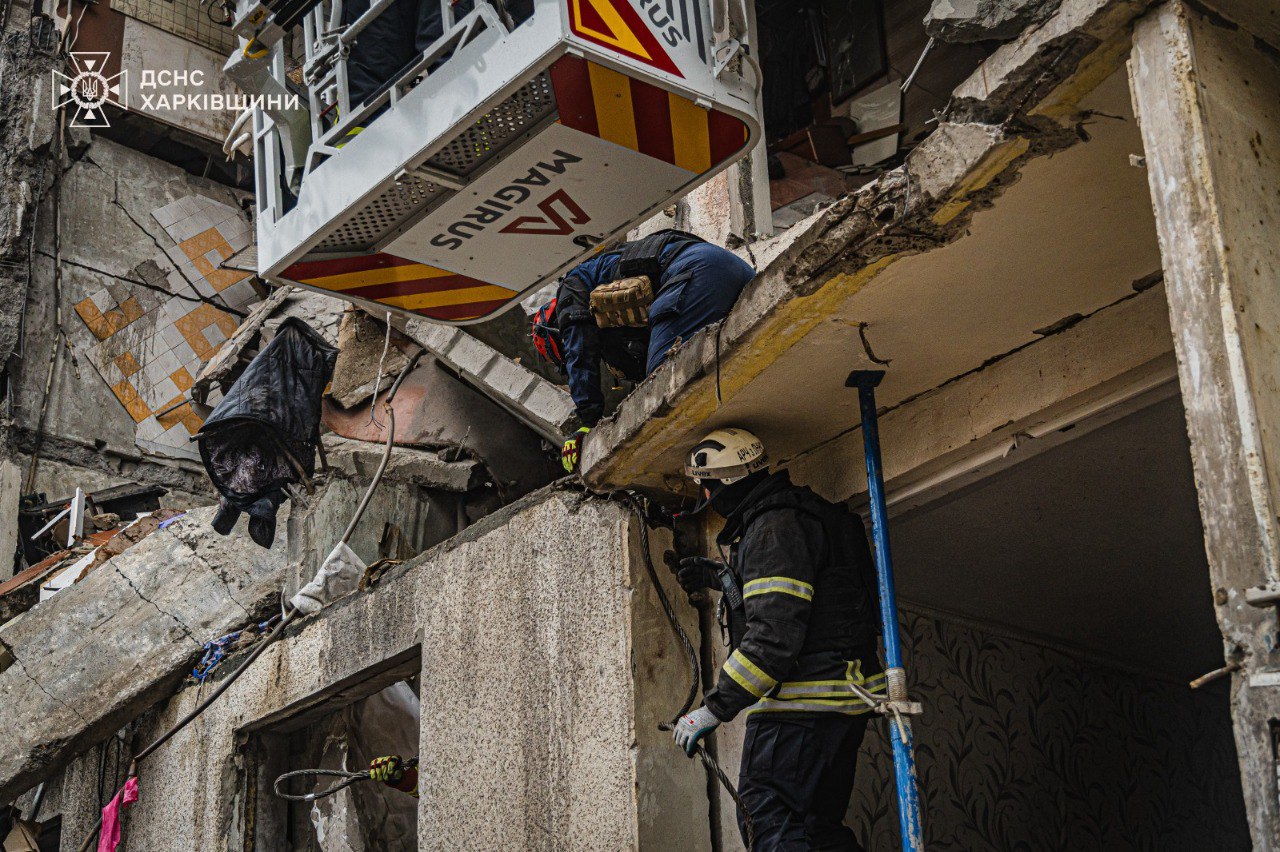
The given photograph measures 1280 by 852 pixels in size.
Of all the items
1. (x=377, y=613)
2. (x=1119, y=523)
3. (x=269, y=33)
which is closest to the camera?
(x=269, y=33)

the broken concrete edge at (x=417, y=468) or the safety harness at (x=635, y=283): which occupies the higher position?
the broken concrete edge at (x=417, y=468)

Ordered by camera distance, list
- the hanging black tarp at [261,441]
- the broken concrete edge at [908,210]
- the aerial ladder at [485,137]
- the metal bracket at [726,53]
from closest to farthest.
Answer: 1. the broken concrete edge at [908,210]
2. the aerial ladder at [485,137]
3. the metal bracket at [726,53]
4. the hanging black tarp at [261,441]

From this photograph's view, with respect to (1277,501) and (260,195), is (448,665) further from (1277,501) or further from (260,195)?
(1277,501)

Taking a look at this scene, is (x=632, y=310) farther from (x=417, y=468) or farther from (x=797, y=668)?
(x=417, y=468)

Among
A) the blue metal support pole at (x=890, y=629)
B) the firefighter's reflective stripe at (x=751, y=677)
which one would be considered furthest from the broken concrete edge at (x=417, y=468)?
the firefighter's reflective stripe at (x=751, y=677)

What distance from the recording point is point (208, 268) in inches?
605

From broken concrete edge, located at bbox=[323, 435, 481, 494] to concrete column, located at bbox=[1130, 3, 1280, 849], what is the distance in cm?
604

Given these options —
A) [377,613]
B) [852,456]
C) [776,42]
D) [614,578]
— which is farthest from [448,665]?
[776,42]

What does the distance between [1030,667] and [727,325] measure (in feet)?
11.0

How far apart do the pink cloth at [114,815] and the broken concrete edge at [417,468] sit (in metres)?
2.29

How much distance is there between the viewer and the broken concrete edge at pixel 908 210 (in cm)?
278

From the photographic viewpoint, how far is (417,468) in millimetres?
8148

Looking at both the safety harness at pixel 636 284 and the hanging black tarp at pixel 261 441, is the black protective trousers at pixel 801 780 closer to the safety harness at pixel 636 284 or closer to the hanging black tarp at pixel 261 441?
the safety harness at pixel 636 284

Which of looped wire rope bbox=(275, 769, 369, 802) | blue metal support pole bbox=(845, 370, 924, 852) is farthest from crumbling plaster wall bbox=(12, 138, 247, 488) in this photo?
blue metal support pole bbox=(845, 370, 924, 852)
